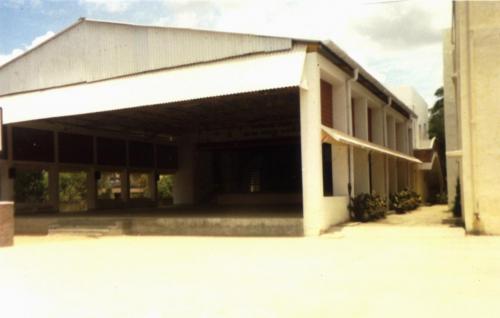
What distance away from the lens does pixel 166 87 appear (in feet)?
48.9

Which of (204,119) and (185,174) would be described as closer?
(204,119)

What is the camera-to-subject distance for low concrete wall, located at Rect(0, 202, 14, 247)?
43.8 ft

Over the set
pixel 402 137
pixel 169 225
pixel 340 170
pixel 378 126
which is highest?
pixel 378 126

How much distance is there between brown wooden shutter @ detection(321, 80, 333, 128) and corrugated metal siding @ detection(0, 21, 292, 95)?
3.00 meters

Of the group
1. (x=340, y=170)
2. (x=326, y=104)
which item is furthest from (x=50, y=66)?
(x=340, y=170)

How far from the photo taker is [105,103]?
1583 cm

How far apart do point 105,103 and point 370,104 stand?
1091 cm

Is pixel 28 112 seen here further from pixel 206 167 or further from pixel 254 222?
pixel 206 167

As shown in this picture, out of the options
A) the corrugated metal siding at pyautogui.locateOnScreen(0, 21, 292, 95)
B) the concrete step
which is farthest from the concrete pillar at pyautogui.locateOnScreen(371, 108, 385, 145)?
the concrete step

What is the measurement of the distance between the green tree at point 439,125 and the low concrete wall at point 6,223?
26.9 m

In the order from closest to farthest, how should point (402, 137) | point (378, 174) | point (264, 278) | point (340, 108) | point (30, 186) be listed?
point (264, 278) → point (340, 108) → point (378, 174) → point (402, 137) → point (30, 186)

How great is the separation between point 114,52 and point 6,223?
623 centimetres

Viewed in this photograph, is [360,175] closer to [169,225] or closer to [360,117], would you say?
[360,117]

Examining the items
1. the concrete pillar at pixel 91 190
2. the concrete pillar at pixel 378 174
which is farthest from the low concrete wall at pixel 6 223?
the concrete pillar at pixel 378 174
